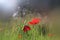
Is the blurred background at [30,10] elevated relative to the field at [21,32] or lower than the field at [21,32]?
elevated

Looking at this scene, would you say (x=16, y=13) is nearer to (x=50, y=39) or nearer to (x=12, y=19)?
(x=12, y=19)

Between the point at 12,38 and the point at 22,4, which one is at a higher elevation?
the point at 22,4

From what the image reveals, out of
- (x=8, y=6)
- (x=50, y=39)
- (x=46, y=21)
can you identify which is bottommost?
(x=50, y=39)

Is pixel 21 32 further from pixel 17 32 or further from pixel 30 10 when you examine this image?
pixel 30 10

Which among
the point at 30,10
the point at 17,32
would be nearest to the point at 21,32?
the point at 17,32

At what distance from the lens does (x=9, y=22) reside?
0.84m

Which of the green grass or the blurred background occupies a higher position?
the blurred background

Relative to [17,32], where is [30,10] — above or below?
above

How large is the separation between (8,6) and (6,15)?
0.20ft

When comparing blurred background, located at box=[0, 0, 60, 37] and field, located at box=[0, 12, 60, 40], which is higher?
blurred background, located at box=[0, 0, 60, 37]

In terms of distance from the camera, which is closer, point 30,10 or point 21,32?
point 21,32

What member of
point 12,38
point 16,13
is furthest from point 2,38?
point 16,13

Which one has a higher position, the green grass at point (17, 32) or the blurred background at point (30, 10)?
the blurred background at point (30, 10)

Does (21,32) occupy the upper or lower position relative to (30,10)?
lower
